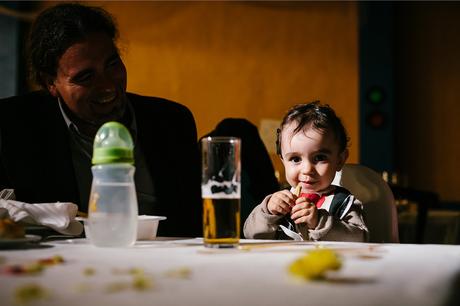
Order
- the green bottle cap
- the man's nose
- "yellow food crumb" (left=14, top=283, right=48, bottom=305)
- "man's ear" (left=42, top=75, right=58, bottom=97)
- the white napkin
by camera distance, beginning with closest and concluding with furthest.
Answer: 1. "yellow food crumb" (left=14, top=283, right=48, bottom=305)
2. the green bottle cap
3. the white napkin
4. the man's nose
5. "man's ear" (left=42, top=75, right=58, bottom=97)

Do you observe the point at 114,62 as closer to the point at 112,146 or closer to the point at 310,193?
the point at 310,193

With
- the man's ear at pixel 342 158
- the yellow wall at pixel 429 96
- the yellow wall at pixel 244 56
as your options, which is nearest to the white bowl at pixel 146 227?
the man's ear at pixel 342 158

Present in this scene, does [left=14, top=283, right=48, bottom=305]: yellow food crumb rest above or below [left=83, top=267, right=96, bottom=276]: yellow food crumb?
above

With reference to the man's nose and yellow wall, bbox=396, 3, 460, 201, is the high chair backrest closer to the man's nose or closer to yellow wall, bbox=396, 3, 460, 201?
the man's nose

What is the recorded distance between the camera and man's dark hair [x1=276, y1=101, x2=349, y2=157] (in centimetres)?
169

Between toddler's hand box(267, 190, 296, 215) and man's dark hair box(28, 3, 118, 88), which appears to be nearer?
toddler's hand box(267, 190, 296, 215)

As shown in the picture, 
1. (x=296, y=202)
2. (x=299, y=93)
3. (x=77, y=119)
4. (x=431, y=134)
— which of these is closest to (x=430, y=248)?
(x=296, y=202)

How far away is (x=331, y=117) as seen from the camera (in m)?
1.74

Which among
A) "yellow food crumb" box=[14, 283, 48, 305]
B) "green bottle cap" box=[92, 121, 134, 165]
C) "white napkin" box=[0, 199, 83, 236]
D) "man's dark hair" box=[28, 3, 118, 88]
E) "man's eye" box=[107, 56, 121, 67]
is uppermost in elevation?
"man's dark hair" box=[28, 3, 118, 88]

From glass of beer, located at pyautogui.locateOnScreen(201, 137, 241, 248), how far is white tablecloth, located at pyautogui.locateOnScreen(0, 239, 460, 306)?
0.15 ft

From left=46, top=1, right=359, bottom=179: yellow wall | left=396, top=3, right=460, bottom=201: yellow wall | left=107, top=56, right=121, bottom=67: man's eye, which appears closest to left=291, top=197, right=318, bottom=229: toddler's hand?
left=107, top=56, right=121, bottom=67: man's eye

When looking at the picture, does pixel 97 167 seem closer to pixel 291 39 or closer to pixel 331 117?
pixel 331 117

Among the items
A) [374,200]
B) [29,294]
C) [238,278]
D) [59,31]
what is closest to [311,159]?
[374,200]

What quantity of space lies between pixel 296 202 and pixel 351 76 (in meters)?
4.45
